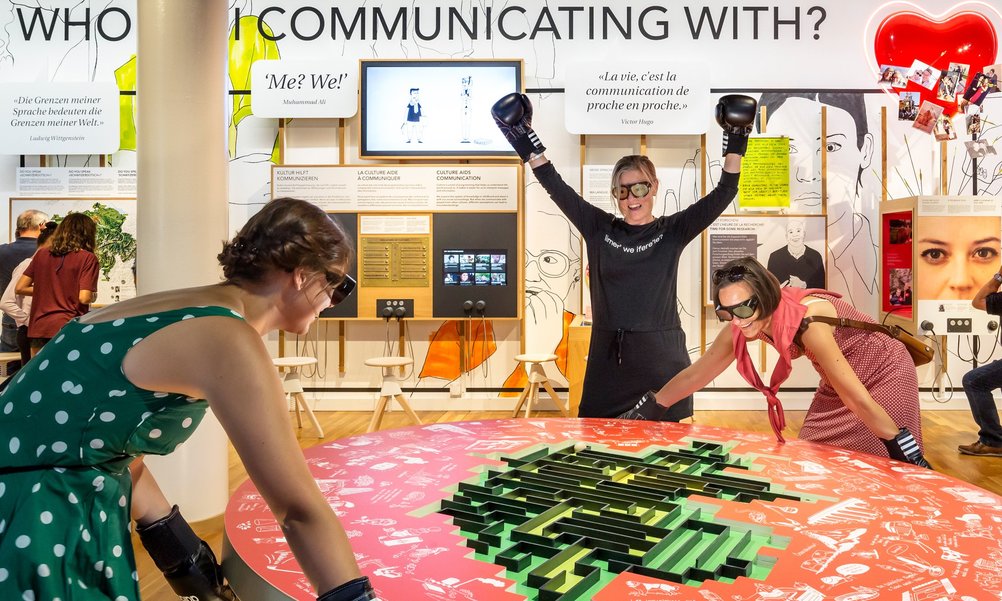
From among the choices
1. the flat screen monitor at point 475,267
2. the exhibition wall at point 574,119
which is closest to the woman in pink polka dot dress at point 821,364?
the flat screen monitor at point 475,267

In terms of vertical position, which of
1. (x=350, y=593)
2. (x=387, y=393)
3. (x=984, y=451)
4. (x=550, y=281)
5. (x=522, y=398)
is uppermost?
(x=550, y=281)

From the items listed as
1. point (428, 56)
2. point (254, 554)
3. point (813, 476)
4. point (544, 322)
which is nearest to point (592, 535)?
point (254, 554)

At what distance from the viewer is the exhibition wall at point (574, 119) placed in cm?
654

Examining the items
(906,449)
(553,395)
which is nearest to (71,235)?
(553,395)

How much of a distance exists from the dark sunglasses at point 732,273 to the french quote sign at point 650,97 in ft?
13.7

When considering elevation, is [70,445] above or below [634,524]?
above

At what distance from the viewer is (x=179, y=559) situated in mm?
1557

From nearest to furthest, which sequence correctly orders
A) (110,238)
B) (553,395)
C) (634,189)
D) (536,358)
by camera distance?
(634,189) → (536,358) → (553,395) → (110,238)

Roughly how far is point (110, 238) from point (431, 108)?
2900 mm

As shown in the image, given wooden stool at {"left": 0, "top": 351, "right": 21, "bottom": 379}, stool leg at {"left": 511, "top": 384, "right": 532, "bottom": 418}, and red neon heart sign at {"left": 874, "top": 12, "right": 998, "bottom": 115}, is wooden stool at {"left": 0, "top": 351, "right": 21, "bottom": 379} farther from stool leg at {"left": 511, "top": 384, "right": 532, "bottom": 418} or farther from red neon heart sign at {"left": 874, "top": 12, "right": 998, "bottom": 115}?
red neon heart sign at {"left": 874, "top": 12, "right": 998, "bottom": 115}

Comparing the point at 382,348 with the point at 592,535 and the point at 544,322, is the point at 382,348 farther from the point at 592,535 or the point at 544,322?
the point at 592,535

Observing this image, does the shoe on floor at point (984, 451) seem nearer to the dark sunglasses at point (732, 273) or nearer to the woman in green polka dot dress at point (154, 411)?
the dark sunglasses at point (732, 273)

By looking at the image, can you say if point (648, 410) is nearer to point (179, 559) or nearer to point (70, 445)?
point (179, 559)

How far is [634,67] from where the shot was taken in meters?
6.46
